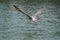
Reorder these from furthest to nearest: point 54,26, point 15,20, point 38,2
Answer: point 38,2, point 15,20, point 54,26

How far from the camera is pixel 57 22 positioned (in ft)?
34.9

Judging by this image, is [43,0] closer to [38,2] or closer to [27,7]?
[38,2]

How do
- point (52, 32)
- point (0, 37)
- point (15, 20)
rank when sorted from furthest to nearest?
point (15, 20), point (52, 32), point (0, 37)

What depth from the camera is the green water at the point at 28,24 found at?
9125 millimetres

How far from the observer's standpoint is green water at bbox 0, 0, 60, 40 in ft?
29.9

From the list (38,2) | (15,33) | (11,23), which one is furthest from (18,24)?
(38,2)

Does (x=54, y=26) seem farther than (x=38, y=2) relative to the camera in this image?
No

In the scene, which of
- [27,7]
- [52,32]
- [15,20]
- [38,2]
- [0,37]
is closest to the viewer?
[0,37]

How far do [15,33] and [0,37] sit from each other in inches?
24.1

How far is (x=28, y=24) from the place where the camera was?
404 inches

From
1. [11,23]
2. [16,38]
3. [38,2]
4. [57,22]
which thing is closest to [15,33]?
[16,38]

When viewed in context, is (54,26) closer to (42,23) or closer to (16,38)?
(42,23)

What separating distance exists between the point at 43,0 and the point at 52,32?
501 cm

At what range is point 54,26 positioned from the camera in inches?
401
